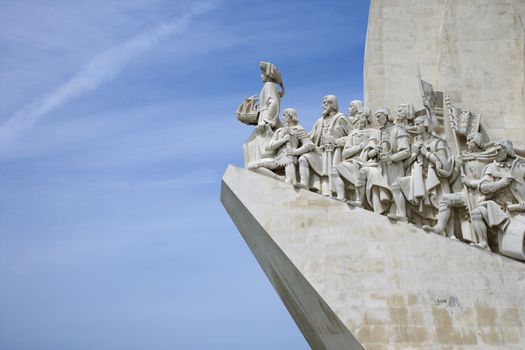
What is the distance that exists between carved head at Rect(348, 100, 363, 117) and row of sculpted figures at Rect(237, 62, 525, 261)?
0.06ft

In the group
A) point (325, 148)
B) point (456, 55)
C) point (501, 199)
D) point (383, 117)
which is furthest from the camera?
point (456, 55)

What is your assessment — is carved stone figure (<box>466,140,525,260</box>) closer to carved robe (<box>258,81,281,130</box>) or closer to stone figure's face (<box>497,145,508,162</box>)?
stone figure's face (<box>497,145,508,162</box>)

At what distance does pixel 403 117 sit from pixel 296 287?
2.89 metres

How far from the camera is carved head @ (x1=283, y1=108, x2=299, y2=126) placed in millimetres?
11336

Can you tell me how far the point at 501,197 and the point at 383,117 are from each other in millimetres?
A: 2000

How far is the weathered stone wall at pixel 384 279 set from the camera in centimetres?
922

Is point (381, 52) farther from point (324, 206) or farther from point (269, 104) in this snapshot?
point (324, 206)

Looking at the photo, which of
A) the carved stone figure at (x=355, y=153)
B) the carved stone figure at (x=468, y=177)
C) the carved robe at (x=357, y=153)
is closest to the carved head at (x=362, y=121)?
the carved stone figure at (x=355, y=153)

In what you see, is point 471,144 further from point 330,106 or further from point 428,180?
point 330,106

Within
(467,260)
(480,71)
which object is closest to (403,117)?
(480,71)

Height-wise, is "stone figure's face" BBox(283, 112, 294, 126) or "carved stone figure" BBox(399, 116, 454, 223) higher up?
"stone figure's face" BBox(283, 112, 294, 126)

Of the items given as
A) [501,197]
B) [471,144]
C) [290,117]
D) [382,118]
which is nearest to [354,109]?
[382,118]

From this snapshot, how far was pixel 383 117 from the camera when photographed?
10.9 meters

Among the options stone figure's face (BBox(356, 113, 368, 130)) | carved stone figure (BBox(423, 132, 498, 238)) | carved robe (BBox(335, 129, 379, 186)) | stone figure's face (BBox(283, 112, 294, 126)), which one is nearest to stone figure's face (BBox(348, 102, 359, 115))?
stone figure's face (BBox(356, 113, 368, 130))
